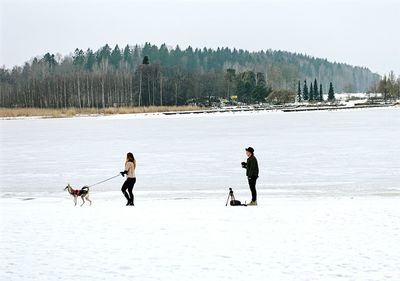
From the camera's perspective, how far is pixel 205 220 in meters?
12.2

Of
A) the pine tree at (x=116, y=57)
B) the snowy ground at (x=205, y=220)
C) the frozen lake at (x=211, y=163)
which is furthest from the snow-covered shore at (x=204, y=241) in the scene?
the pine tree at (x=116, y=57)

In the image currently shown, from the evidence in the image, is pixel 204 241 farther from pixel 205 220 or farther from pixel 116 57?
pixel 116 57

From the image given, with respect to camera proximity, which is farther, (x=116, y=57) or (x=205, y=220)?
(x=116, y=57)

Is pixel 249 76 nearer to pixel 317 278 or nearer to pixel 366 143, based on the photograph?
pixel 366 143

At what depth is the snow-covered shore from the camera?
8.54 metres

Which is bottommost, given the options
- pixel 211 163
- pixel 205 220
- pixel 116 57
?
pixel 205 220

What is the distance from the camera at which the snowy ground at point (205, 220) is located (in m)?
8.75

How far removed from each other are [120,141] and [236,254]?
25689 millimetres

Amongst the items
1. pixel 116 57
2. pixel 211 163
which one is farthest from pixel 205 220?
pixel 116 57

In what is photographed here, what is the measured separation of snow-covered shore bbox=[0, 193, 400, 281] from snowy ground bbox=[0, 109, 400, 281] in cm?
2

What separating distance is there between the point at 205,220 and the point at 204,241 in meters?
1.89

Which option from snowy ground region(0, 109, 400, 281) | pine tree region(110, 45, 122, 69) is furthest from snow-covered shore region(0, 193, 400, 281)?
pine tree region(110, 45, 122, 69)

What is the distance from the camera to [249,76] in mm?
122562

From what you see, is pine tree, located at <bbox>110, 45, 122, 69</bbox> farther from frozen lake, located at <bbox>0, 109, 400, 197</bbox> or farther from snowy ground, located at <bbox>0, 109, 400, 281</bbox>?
snowy ground, located at <bbox>0, 109, 400, 281</bbox>
